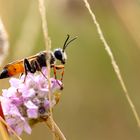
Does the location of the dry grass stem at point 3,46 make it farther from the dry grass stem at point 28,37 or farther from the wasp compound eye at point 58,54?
the dry grass stem at point 28,37

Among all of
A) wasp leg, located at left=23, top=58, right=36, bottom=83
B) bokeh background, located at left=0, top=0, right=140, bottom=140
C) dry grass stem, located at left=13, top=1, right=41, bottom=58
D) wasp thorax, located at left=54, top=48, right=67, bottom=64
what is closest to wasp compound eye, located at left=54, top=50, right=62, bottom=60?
wasp thorax, located at left=54, top=48, right=67, bottom=64

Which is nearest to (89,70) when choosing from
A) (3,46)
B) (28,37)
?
(28,37)

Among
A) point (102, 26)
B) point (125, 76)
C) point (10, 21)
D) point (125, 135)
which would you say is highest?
point (10, 21)

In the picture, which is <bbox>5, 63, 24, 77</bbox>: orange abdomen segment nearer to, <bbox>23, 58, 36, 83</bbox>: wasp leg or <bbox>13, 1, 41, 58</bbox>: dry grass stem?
<bbox>23, 58, 36, 83</bbox>: wasp leg

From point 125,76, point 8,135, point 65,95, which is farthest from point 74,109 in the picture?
point 8,135

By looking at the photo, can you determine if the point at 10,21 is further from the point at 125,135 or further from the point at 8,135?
the point at 8,135

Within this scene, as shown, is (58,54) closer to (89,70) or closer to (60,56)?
(60,56)

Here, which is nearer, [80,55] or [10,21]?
[10,21]
